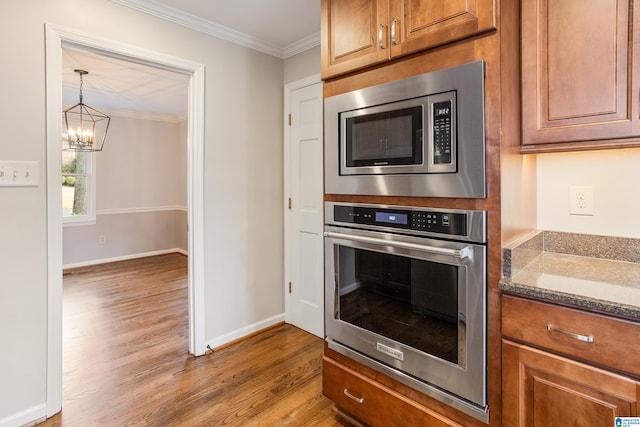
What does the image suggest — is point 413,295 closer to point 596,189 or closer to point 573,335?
point 573,335

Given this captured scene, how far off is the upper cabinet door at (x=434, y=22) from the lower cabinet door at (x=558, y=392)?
114 cm

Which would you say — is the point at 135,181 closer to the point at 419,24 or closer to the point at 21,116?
the point at 21,116

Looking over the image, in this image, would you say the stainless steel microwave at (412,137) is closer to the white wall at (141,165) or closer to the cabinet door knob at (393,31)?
the cabinet door knob at (393,31)

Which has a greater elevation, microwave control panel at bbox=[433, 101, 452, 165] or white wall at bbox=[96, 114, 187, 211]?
white wall at bbox=[96, 114, 187, 211]

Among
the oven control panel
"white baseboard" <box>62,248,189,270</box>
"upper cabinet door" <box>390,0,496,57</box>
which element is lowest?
"white baseboard" <box>62,248,189,270</box>

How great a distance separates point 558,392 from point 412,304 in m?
0.55

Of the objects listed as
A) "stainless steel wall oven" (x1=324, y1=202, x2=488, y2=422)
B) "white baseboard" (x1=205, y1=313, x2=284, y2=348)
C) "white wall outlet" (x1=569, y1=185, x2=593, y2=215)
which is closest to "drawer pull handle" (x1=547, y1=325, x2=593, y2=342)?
"stainless steel wall oven" (x1=324, y1=202, x2=488, y2=422)

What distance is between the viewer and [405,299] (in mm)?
1443

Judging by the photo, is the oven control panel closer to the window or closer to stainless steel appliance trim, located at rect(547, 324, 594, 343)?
stainless steel appliance trim, located at rect(547, 324, 594, 343)

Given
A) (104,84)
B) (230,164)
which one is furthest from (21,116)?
(104,84)

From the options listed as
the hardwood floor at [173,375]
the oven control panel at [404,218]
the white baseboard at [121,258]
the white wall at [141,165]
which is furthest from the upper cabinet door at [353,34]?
the white baseboard at [121,258]

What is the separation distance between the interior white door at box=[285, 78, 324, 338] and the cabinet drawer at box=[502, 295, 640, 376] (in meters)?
1.68

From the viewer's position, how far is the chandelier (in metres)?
4.14

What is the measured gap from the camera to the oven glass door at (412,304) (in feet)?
4.04
